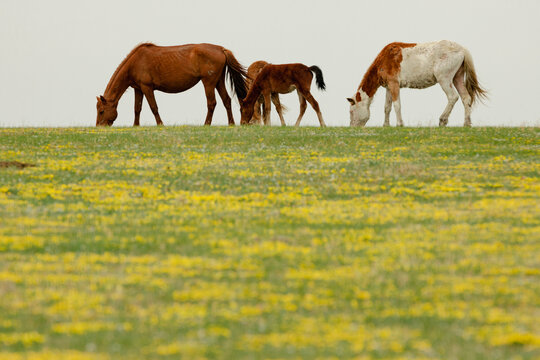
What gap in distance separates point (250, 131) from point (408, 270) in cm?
1816

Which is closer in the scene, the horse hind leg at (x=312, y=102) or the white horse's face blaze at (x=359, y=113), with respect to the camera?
the horse hind leg at (x=312, y=102)

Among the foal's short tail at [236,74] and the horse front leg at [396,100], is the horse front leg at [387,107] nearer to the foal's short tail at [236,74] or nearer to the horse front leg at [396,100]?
the horse front leg at [396,100]

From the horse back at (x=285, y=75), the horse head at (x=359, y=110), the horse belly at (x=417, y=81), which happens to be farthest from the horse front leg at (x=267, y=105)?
the horse belly at (x=417, y=81)

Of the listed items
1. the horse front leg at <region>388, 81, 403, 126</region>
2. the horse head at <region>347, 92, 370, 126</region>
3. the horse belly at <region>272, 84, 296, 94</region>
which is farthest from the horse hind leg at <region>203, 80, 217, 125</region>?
the horse front leg at <region>388, 81, 403, 126</region>

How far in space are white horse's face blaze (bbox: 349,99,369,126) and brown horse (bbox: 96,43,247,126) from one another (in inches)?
192

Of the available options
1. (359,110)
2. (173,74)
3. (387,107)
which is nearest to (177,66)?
(173,74)

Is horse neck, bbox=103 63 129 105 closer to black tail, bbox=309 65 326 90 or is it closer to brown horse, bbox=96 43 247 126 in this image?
brown horse, bbox=96 43 247 126

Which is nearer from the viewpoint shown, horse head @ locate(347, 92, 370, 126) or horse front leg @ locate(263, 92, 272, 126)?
horse head @ locate(347, 92, 370, 126)

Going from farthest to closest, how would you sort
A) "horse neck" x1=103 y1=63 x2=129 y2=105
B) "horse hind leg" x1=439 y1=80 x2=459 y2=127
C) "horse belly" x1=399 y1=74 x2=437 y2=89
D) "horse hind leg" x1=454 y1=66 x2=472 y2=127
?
1. "horse neck" x1=103 y1=63 x2=129 y2=105
2. "horse belly" x1=399 y1=74 x2=437 y2=89
3. "horse hind leg" x1=454 y1=66 x2=472 y2=127
4. "horse hind leg" x1=439 y1=80 x2=459 y2=127

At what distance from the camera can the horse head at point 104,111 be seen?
33.4m

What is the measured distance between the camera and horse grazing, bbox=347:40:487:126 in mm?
30031

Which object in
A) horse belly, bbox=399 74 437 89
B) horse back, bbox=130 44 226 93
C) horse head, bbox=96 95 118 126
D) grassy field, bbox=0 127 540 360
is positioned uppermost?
horse back, bbox=130 44 226 93

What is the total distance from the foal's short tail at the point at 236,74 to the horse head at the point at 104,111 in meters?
5.21

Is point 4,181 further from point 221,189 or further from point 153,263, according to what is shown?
point 153,263
